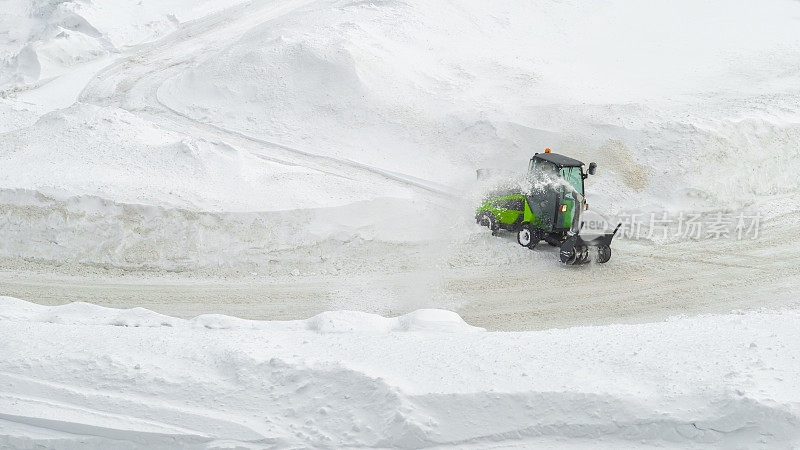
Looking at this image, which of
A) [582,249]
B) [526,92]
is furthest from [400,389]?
[526,92]

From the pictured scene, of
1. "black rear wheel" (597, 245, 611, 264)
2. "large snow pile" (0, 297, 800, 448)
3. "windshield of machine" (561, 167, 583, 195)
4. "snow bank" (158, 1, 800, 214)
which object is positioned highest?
"snow bank" (158, 1, 800, 214)

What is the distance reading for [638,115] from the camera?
20.0 m

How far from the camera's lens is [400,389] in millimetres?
7906

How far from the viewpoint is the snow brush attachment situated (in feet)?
46.1

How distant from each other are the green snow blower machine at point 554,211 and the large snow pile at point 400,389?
4532 mm

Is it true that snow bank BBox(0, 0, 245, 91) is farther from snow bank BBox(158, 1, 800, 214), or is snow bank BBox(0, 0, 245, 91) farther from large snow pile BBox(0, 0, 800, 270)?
snow bank BBox(158, 1, 800, 214)

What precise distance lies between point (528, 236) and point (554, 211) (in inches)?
34.2

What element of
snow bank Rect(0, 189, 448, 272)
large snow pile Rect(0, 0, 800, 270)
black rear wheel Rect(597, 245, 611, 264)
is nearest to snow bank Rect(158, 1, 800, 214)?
large snow pile Rect(0, 0, 800, 270)

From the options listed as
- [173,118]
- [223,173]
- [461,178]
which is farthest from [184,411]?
[173,118]

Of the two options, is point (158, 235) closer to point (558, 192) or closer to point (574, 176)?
point (558, 192)

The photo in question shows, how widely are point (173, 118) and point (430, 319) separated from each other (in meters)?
14.8

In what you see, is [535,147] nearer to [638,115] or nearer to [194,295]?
[638,115]

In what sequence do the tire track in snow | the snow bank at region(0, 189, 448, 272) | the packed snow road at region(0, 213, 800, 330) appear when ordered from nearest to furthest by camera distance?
the packed snow road at region(0, 213, 800, 330)
the snow bank at region(0, 189, 448, 272)
the tire track in snow

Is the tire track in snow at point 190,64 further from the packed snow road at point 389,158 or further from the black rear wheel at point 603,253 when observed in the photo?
the black rear wheel at point 603,253
